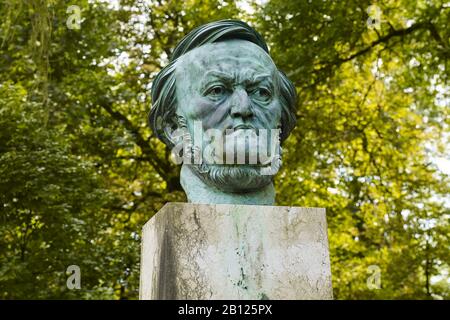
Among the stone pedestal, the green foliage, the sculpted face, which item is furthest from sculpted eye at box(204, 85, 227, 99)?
the green foliage

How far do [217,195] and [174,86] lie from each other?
2.76 feet

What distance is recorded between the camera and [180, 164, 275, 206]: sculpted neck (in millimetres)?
4016

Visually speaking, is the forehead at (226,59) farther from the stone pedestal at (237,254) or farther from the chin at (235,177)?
the stone pedestal at (237,254)

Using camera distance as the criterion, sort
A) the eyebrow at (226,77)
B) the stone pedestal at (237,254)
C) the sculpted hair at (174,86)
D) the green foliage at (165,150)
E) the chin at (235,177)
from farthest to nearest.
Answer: the green foliage at (165,150) → the sculpted hair at (174,86) → the eyebrow at (226,77) → the chin at (235,177) → the stone pedestal at (237,254)

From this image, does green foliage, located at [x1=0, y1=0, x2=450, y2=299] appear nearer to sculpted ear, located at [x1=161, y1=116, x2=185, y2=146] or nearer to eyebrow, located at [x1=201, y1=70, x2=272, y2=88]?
sculpted ear, located at [x1=161, y1=116, x2=185, y2=146]

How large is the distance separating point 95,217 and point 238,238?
6.99 m

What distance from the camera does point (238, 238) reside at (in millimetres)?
3543

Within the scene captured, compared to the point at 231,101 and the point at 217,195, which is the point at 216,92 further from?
the point at 217,195

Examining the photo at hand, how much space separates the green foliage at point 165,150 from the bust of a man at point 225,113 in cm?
407

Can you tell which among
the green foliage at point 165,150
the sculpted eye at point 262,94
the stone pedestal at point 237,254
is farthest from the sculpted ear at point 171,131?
the green foliage at point 165,150

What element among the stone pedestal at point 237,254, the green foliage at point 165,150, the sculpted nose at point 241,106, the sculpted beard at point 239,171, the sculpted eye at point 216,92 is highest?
the green foliage at point 165,150

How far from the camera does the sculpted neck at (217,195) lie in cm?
402

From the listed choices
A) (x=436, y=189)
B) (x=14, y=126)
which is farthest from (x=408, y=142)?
(x=14, y=126)

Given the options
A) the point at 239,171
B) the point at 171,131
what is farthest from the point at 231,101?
the point at 171,131
